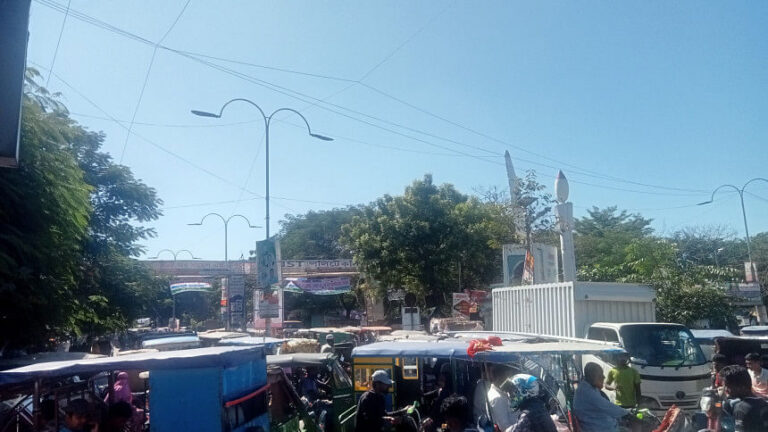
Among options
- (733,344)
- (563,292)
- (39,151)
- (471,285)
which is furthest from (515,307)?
(471,285)

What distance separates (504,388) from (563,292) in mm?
7834

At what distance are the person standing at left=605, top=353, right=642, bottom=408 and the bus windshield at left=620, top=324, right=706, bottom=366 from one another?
1.93 metres

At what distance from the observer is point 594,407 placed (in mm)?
6520

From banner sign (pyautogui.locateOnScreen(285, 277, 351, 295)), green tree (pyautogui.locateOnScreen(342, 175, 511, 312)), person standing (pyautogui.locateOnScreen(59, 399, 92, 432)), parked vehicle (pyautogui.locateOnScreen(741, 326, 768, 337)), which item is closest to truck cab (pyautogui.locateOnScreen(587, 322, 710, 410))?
parked vehicle (pyautogui.locateOnScreen(741, 326, 768, 337))

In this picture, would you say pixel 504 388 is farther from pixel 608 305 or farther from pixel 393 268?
pixel 393 268

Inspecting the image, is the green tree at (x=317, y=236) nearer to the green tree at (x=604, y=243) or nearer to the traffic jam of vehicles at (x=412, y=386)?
the green tree at (x=604, y=243)

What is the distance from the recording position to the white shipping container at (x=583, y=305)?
1341 cm

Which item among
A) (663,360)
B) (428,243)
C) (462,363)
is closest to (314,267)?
(428,243)

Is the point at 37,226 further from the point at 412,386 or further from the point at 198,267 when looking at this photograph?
the point at 198,267

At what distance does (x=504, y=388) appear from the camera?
6488 millimetres

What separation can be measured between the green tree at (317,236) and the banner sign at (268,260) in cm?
4829

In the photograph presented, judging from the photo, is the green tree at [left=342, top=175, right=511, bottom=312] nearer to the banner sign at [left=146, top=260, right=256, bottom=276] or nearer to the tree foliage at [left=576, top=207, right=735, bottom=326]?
the tree foliage at [left=576, top=207, right=735, bottom=326]

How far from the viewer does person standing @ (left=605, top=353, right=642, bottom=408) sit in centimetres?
990

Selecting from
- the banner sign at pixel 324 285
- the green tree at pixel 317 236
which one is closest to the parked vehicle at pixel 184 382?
the banner sign at pixel 324 285
